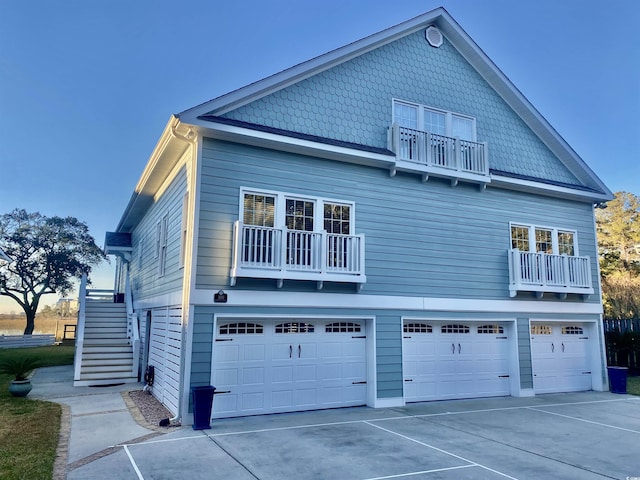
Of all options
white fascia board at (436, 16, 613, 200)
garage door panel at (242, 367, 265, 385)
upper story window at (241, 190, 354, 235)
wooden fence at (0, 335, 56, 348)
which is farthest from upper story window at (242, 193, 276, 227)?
wooden fence at (0, 335, 56, 348)

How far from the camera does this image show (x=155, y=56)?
25500 millimetres

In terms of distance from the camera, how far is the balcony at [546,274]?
1138 cm

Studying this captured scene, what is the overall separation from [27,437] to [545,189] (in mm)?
12770

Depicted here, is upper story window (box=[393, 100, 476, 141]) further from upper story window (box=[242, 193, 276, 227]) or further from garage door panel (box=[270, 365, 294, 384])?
garage door panel (box=[270, 365, 294, 384])

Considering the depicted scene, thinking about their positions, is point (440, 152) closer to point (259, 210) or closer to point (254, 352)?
point (259, 210)

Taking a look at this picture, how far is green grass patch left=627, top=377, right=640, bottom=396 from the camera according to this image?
12.0m

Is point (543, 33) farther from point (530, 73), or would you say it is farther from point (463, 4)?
point (463, 4)

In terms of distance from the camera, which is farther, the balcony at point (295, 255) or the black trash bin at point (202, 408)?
the balcony at point (295, 255)

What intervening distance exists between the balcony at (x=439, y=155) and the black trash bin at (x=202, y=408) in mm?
6270

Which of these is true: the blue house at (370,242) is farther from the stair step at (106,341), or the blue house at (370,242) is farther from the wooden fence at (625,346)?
the wooden fence at (625,346)

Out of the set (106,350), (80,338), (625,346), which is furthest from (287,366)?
(625,346)

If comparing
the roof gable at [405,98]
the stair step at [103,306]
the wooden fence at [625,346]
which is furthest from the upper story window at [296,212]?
the wooden fence at [625,346]

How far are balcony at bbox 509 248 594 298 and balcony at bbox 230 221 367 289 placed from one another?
4.54m

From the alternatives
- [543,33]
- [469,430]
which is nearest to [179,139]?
[469,430]
